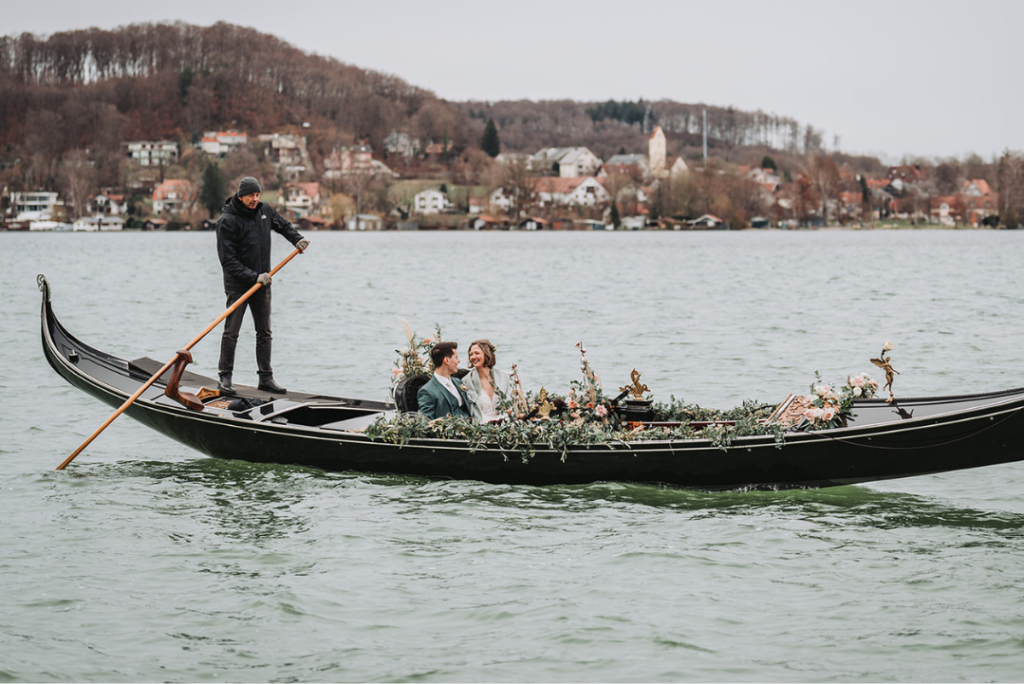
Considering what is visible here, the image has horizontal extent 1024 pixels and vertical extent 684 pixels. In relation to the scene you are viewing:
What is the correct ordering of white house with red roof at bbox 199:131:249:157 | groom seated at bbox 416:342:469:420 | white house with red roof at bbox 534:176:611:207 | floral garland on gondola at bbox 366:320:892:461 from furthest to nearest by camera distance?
1. white house with red roof at bbox 199:131:249:157
2. white house with red roof at bbox 534:176:611:207
3. groom seated at bbox 416:342:469:420
4. floral garland on gondola at bbox 366:320:892:461

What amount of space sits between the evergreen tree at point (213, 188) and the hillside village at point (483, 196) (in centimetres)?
37

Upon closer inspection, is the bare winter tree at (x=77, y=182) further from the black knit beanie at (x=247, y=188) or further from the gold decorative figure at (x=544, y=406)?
the gold decorative figure at (x=544, y=406)

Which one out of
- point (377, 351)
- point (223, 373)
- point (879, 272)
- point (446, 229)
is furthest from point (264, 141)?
point (223, 373)

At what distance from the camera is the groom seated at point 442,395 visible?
31.0 ft

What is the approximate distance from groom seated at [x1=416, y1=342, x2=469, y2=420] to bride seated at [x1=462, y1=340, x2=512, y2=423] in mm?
84

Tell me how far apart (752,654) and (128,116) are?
155545 mm

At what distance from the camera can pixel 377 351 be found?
2297 centimetres

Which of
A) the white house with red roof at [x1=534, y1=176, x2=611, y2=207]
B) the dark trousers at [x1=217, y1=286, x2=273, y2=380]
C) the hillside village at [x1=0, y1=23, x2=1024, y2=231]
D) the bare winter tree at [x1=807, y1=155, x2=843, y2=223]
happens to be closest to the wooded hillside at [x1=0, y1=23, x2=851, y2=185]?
the hillside village at [x1=0, y1=23, x2=1024, y2=231]


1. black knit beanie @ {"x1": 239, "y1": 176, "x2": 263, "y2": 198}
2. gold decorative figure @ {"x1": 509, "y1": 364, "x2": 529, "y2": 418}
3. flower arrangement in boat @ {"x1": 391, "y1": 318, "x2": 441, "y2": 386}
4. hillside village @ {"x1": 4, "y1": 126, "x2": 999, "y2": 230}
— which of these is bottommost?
gold decorative figure @ {"x1": 509, "y1": 364, "x2": 529, "y2": 418}

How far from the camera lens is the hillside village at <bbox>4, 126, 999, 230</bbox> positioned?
118 m

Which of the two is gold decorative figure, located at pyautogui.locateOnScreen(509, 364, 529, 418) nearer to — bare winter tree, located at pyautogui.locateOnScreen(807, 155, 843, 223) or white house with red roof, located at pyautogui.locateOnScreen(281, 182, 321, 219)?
bare winter tree, located at pyautogui.locateOnScreen(807, 155, 843, 223)

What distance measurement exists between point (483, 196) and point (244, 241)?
124 metres

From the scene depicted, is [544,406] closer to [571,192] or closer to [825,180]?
[825,180]

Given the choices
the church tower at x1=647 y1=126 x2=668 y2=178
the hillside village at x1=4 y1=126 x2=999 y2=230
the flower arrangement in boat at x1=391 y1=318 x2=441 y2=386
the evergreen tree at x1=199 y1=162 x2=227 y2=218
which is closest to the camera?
the flower arrangement in boat at x1=391 y1=318 x2=441 y2=386
